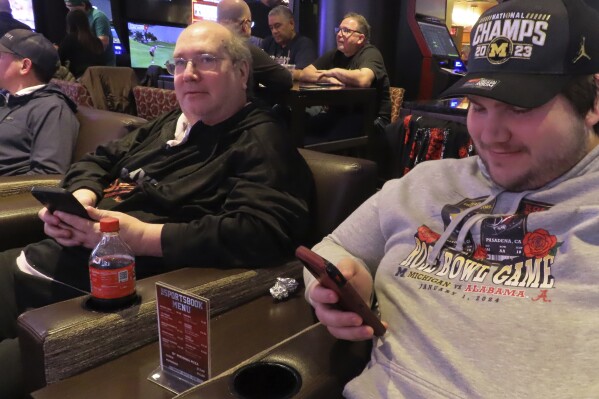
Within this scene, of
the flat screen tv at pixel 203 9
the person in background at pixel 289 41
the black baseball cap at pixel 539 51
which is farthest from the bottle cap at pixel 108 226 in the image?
the flat screen tv at pixel 203 9

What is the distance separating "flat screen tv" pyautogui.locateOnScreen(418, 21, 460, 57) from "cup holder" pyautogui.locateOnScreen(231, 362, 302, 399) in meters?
5.16

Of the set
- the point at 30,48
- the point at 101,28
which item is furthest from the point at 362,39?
the point at 101,28

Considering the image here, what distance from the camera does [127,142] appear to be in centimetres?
208

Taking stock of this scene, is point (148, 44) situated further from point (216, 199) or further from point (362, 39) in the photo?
point (216, 199)

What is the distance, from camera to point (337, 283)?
3.05 feet

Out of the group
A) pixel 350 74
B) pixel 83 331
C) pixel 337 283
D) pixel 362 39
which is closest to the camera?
pixel 337 283

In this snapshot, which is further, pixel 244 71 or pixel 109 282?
pixel 244 71

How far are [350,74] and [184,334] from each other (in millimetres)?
2732

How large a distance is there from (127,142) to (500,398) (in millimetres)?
1681

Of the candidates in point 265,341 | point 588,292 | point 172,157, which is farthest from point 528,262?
point 172,157

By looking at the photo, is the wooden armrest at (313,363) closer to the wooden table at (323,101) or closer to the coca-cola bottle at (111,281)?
the coca-cola bottle at (111,281)

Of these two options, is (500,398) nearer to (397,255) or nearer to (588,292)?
(588,292)

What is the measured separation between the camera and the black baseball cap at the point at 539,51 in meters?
0.95

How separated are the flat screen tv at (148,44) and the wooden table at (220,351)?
19.3ft
